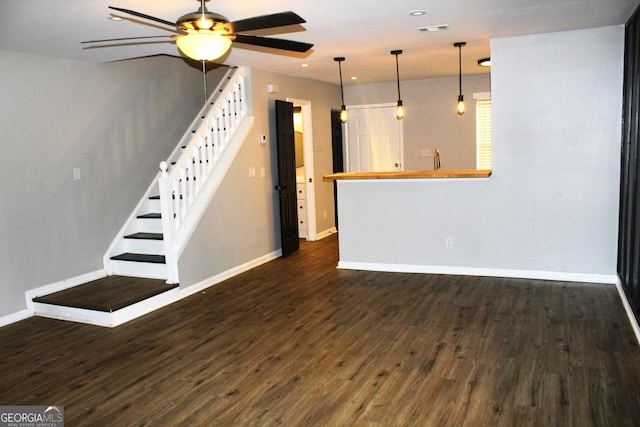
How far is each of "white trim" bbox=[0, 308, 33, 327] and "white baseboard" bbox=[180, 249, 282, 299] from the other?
1424 mm

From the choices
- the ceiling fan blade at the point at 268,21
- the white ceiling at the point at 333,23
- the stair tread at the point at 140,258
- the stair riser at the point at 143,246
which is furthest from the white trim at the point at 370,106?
the ceiling fan blade at the point at 268,21

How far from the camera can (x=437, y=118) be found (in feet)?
28.3

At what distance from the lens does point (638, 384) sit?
3.12 m

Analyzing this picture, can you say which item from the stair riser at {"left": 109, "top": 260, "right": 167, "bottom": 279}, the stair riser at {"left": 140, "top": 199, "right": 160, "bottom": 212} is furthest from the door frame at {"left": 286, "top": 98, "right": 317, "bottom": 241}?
the stair riser at {"left": 109, "top": 260, "right": 167, "bottom": 279}

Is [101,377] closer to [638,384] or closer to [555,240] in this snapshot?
[638,384]

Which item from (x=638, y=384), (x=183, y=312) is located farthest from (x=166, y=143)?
(x=638, y=384)

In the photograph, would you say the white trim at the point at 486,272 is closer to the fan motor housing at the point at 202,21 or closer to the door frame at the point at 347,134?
the door frame at the point at 347,134

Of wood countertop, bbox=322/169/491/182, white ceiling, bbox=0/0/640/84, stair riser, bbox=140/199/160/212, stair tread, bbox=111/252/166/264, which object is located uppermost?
white ceiling, bbox=0/0/640/84

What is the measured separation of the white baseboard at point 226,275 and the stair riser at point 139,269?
0.99 ft

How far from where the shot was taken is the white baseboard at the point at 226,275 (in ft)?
18.1

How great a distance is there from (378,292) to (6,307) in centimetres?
353

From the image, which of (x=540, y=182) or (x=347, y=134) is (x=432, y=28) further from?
(x=347, y=134)

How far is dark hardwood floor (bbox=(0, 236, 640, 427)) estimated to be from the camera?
297 centimetres

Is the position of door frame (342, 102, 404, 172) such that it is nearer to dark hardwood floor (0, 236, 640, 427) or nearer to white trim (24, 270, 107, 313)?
dark hardwood floor (0, 236, 640, 427)
